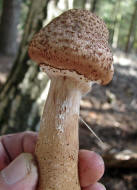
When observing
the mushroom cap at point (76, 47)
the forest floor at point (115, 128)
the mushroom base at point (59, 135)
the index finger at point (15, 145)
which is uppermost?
the mushroom cap at point (76, 47)

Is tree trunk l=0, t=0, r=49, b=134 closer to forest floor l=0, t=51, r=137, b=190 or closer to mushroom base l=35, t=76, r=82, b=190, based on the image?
forest floor l=0, t=51, r=137, b=190

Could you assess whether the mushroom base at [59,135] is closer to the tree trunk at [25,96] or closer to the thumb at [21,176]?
the thumb at [21,176]

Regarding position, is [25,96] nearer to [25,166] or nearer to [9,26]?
[25,166]

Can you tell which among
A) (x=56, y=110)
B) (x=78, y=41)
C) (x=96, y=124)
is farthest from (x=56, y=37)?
(x=96, y=124)

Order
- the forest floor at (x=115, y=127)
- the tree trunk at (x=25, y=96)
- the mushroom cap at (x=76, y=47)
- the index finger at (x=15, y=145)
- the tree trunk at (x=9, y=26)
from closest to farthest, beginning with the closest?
the mushroom cap at (x=76, y=47) < the index finger at (x=15, y=145) < the tree trunk at (x=25, y=96) < the forest floor at (x=115, y=127) < the tree trunk at (x=9, y=26)

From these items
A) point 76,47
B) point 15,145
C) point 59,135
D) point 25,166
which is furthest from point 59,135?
point 15,145

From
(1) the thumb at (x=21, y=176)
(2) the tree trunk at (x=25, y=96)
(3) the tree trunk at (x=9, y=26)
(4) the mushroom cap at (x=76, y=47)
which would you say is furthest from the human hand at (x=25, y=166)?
(3) the tree trunk at (x=9, y=26)

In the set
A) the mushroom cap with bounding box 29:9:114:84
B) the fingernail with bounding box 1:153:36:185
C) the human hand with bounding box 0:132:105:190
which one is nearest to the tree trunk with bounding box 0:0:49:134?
the human hand with bounding box 0:132:105:190
